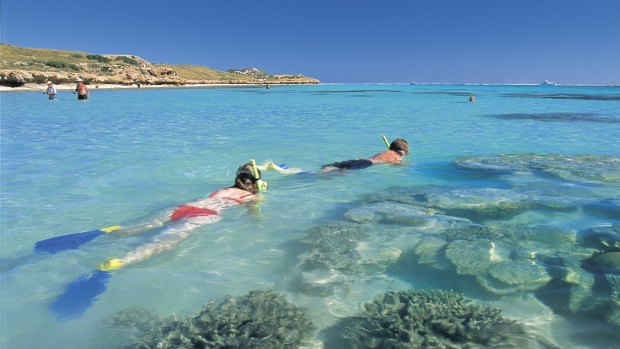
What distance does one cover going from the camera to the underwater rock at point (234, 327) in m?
3.51

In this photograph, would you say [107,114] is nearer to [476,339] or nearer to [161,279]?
[161,279]

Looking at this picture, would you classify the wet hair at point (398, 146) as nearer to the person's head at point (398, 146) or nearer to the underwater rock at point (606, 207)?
the person's head at point (398, 146)

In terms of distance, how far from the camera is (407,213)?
696cm

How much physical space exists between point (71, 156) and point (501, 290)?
1283 cm

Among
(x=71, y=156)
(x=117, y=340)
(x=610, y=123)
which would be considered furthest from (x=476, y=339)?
(x=610, y=123)

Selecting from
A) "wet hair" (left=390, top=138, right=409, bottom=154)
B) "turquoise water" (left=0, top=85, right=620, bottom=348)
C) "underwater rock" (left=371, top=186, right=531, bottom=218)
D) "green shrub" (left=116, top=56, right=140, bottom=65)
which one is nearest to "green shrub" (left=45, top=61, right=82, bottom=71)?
"green shrub" (left=116, top=56, right=140, bottom=65)

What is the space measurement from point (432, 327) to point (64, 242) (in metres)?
5.16

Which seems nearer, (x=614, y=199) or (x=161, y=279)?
(x=161, y=279)

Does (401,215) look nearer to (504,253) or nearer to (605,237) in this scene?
(504,253)

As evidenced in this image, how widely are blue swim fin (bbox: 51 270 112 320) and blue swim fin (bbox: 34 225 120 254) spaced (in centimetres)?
108

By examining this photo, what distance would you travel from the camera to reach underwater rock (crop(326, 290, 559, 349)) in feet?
11.6

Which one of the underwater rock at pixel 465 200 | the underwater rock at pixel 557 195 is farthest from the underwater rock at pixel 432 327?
the underwater rock at pixel 557 195

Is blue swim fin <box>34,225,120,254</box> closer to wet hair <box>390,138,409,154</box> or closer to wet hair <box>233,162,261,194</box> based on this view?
wet hair <box>233,162,261,194</box>

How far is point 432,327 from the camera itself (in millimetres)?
3684
